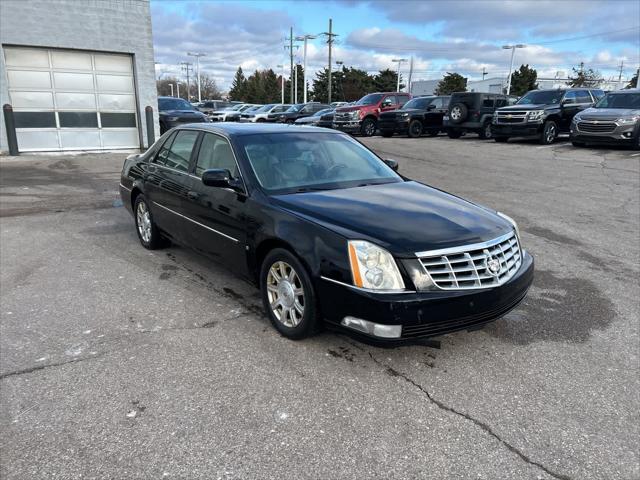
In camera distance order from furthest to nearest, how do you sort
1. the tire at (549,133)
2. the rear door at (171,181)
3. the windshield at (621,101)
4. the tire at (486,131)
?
the tire at (486,131)
the tire at (549,133)
the windshield at (621,101)
the rear door at (171,181)

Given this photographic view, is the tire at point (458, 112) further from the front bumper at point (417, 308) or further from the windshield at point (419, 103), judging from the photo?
the front bumper at point (417, 308)

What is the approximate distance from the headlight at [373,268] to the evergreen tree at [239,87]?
104 m

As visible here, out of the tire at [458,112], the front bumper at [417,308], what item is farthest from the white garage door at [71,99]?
the front bumper at [417,308]

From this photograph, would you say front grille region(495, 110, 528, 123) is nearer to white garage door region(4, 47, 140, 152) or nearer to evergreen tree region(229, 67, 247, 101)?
white garage door region(4, 47, 140, 152)

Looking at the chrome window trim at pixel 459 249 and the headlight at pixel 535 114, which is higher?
the headlight at pixel 535 114

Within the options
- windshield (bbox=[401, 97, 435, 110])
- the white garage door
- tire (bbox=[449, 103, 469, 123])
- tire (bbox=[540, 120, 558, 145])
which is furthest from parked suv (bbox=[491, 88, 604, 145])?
the white garage door

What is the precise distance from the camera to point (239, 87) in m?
109

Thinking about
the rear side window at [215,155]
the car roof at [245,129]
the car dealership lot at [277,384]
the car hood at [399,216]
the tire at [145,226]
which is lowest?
the car dealership lot at [277,384]

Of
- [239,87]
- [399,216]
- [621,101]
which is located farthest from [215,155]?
[239,87]

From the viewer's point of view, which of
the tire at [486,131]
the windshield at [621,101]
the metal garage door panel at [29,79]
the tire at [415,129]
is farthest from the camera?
the tire at [415,129]

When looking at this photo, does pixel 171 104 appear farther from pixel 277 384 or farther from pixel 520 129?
pixel 277 384

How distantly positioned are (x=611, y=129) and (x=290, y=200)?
579 inches

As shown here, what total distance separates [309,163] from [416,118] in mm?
18251

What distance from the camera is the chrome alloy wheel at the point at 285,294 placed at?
11.9 ft
